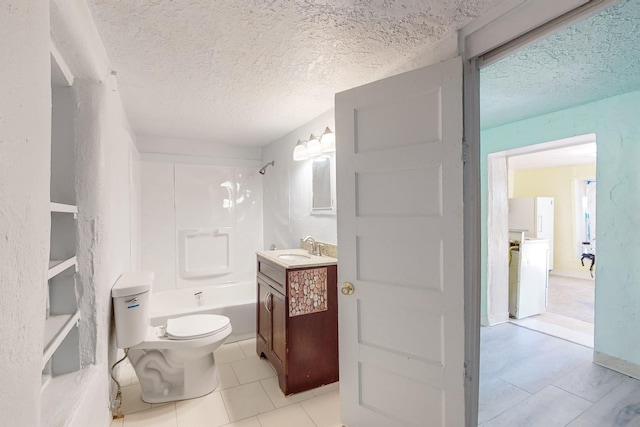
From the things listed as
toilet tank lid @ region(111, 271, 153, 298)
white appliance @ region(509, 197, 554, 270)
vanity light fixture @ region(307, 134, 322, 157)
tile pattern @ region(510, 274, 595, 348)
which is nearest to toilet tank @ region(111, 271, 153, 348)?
toilet tank lid @ region(111, 271, 153, 298)

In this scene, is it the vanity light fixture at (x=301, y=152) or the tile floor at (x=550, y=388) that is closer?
the tile floor at (x=550, y=388)

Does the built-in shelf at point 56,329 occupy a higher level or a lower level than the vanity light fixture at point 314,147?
lower

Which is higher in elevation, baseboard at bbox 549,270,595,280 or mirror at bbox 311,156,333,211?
mirror at bbox 311,156,333,211

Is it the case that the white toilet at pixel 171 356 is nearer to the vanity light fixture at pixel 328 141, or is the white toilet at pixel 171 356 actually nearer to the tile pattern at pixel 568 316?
the vanity light fixture at pixel 328 141

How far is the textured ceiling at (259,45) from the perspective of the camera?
133 centimetres

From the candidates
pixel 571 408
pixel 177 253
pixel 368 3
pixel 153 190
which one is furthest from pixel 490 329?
pixel 153 190

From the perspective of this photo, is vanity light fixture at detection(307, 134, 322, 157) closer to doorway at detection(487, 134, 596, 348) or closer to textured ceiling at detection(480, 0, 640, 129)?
textured ceiling at detection(480, 0, 640, 129)

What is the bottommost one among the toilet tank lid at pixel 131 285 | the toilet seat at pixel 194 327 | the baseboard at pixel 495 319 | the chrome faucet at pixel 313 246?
the baseboard at pixel 495 319

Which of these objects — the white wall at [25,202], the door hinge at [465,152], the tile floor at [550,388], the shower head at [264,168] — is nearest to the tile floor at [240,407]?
the white wall at [25,202]

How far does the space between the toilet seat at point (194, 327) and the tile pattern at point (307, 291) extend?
0.60 metres

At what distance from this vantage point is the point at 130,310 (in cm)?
185

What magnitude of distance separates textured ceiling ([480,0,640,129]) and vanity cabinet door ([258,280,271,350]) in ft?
7.58

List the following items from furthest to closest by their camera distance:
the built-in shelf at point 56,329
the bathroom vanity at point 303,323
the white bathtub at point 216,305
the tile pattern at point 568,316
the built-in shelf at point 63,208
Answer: the tile pattern at point 568,316 < the white bathtub at point 216,305 < the bathroom vanity at point 303,323 < the built-in shelf at point 63,208 < the built-in shelf at point 56,329

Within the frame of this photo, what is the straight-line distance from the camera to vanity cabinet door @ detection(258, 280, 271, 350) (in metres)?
2.47
